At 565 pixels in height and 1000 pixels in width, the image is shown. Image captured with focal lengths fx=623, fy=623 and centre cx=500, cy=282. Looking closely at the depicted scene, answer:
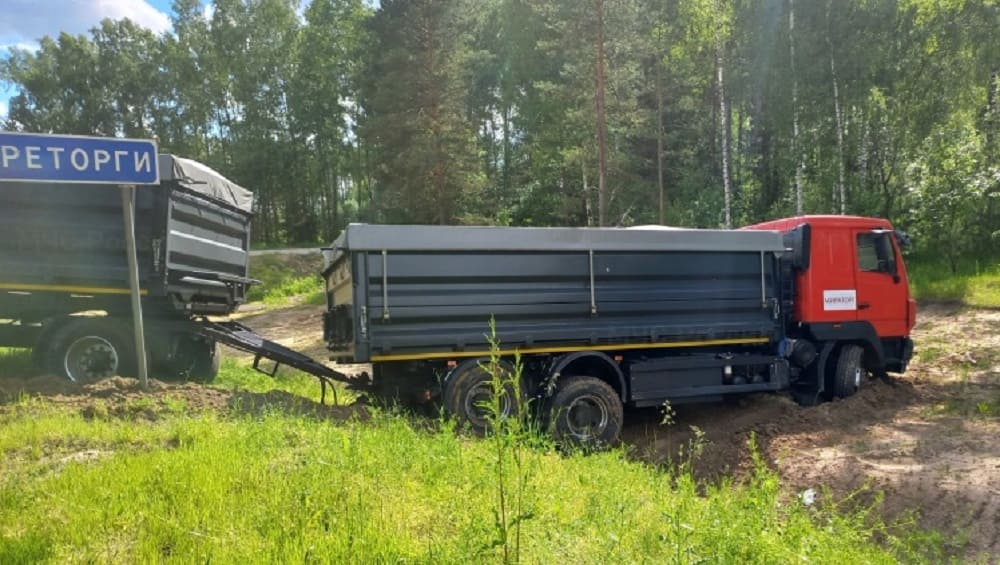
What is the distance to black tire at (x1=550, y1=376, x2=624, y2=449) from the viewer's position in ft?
21.4

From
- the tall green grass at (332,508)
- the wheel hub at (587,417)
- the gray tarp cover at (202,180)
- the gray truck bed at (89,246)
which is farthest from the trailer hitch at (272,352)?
the wheel hub at (587,417)

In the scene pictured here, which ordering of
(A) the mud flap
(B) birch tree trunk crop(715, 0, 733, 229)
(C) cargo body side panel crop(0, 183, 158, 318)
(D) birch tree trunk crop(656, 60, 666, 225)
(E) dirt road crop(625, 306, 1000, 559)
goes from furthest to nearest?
(D) birch tree trunk crop(656, 60, 666, 225) < (B) birch tree trunk crop(715, 0, 733, 229) < (A) the mud flap < (C) cargo body side panel crop(0, 183, 158, 318) < (E) dirt road crop(625, 306, 1000, 559)

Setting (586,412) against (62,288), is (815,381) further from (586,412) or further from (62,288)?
(62,288)

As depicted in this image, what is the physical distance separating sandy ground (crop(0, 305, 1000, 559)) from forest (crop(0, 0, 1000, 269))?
10308 mm

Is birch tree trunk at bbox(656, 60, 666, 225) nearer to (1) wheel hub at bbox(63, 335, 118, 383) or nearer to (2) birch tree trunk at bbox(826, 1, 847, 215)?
(2) birch tree trunk at bbox(826, 1, 847, 215)

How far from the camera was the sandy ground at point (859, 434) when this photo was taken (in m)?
5.04

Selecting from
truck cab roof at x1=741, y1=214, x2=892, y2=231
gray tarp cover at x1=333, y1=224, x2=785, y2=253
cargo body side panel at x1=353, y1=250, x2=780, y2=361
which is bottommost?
cargo body side panel at x1=353, y1=250, x2=780, y2=361

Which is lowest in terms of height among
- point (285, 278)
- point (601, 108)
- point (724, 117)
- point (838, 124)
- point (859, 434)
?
point (859, 434)

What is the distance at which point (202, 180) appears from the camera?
796 cm

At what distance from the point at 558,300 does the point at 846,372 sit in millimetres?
4355

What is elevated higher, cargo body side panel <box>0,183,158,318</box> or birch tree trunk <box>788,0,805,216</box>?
birch tree trunk <box>788,0,805,216</box>

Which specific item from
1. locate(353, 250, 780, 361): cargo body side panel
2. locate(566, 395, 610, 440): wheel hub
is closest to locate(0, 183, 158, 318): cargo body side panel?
locate(353, 250, 780, 361): cargo body side panel

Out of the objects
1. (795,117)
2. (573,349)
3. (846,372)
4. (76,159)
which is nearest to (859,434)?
(846,372)

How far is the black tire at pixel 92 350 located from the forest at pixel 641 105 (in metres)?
15.4
